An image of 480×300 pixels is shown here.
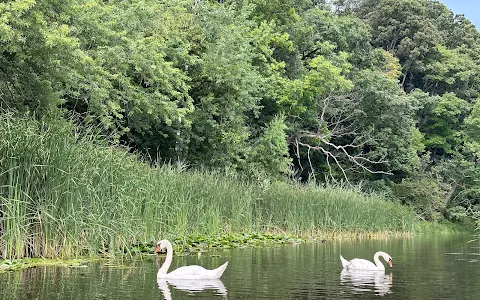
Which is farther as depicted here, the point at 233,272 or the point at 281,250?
the point at 281,250

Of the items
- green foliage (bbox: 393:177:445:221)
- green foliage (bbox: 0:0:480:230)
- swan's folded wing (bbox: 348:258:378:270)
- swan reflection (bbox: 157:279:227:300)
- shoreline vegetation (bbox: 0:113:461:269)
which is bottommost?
swan reflection (bbox: 157:279:227:300)

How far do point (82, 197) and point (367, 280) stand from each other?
13.7ft

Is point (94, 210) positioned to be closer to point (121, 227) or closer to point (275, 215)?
point (121, 227)

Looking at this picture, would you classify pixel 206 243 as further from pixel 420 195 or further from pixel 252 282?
pixel 420 195

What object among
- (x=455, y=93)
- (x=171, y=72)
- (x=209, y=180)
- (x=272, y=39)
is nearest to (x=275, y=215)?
(x=209, y=180)

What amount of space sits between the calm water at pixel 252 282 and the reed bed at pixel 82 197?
21.0 inches

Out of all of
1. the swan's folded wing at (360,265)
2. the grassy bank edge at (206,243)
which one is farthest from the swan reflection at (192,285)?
the swan's folded wing at (360,265)

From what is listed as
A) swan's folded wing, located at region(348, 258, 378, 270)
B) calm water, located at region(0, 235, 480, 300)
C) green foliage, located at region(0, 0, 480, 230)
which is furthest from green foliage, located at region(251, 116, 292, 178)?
swan's folded wing, located at region(348, 258, 378, 270)

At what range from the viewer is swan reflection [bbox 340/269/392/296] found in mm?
8016

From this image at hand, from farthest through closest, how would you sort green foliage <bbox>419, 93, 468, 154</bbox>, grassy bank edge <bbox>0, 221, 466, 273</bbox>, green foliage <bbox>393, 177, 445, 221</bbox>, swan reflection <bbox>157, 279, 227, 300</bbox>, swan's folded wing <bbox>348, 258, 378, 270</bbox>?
green foliage <bbox>419, 93, 468, 154</bbox>
green foliage <bbox>393, 177, 445, 221</bbox>
swan's folded wing <bbox>348, 258, 378, 270</bbox>
grassy bank edge <bbox>0, 221, 466, 273</bbox>
swan reflection <bbox>157, 279, 227, 300</bbox>

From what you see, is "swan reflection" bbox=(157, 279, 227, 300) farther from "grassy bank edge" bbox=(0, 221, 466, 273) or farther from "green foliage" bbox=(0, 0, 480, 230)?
"green foliage" bbox=(0, 0, 480, 230)

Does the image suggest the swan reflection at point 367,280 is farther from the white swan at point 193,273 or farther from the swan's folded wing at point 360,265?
the white swan at point 193,273

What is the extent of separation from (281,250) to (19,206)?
5.93 meters

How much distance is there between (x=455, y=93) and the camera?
140 ft
